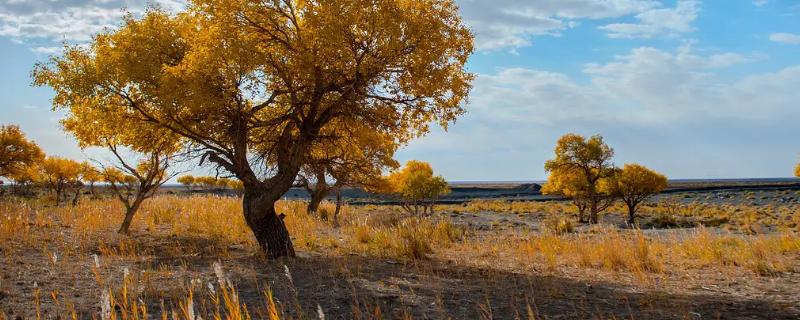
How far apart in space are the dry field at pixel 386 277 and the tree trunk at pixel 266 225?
445mm

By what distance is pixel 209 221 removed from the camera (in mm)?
18734

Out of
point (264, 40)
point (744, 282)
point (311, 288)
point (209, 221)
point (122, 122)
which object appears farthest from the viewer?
point (209, 221)

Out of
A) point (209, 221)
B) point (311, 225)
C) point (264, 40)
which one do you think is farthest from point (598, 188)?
point (264, 40)

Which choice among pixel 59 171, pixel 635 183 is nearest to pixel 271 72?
pixel 59 171

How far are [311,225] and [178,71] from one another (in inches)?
419

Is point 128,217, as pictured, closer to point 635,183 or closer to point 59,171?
point 59,171

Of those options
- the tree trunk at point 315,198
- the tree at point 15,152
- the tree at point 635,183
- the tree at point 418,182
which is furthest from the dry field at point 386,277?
the tree at point 635,183

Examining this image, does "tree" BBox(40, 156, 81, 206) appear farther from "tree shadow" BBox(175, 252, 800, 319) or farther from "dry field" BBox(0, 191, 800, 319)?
"tree shadow" BBox(175, 252, 800, 319)

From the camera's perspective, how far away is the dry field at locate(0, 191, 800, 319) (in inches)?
278

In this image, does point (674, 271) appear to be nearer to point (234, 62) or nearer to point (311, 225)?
point (234, 62)

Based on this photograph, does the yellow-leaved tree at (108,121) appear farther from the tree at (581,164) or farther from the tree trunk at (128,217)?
the tree at (581,164)

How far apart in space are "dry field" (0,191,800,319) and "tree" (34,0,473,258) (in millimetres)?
2541

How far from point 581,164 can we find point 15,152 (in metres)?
36.2

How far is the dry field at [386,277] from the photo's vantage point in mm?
7062
